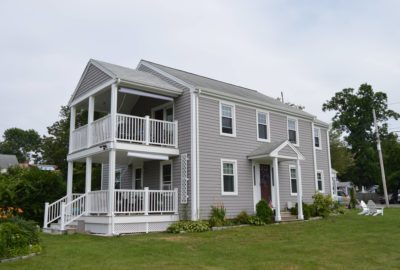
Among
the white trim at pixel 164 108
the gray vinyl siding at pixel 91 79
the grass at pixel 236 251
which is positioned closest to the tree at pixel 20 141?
the gray vinyl siding at pixel 91 79

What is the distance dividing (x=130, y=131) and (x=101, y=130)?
3.80ft

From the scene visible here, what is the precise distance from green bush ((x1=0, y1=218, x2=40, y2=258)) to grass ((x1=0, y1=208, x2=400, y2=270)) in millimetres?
393

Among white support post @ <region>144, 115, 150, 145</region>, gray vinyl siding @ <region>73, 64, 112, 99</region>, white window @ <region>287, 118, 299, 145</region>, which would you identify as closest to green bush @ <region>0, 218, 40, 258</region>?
white support post @ <region>144, 115, 150, 145</region>

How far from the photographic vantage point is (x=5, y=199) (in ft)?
58.4

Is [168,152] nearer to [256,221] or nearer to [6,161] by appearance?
[256,221]

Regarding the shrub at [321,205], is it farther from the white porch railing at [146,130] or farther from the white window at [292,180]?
the white porch railing at [146,130]

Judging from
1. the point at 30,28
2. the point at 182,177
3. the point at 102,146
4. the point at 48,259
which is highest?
the point at 30,28

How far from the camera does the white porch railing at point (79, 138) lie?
1683 centimetres

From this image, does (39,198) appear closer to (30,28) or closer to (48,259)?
(30,28)

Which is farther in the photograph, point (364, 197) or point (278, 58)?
point (364, 197)

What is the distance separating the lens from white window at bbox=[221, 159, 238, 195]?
55.1ft

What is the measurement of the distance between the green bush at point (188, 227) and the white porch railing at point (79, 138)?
542 centimetres

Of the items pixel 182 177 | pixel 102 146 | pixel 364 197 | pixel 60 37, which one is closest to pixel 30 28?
pixel 60 37

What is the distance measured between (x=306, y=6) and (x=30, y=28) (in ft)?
32.9
